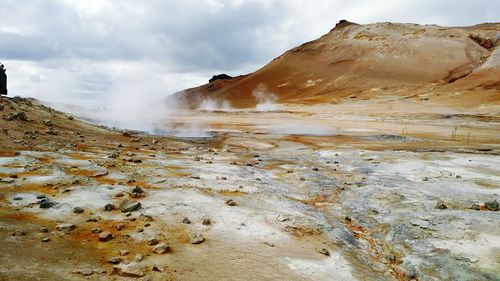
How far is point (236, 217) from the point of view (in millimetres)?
7602

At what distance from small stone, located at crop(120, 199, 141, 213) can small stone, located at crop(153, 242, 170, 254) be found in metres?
1.65

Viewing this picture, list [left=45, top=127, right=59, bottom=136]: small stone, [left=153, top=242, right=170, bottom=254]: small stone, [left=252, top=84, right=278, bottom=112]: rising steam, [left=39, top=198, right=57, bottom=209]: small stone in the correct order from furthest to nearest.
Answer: [left=252, top=84, right=278, bottom=112]: rising steam, [left=45, top=127, right=59, bottom=136]: small stone, [left=39, top=198, right=57, bottom=209]: small stone, [left=153, top=242, right=170, bottom=254]: small stone

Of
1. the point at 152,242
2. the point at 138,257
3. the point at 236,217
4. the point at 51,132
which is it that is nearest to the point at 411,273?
the point at 236,217

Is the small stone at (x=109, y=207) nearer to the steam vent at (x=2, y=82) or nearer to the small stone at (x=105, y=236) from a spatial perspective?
the small stone at (x=105, y=236)

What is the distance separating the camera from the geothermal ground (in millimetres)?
5668

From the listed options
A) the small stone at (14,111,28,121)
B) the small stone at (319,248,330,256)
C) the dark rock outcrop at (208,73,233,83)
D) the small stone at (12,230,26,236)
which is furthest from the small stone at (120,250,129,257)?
the dark rock outcrop at (208,73,233,83)

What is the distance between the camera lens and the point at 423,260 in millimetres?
6684

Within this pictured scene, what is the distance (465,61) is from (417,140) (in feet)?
209

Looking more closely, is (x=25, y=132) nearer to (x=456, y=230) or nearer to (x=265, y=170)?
(x=265, y=170)

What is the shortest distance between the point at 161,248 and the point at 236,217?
6.38ft

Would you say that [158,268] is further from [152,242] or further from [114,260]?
[152,242]

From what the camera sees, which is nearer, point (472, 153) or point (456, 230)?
point (456, 230)

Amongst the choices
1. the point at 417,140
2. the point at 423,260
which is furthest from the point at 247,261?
the point at 417,140

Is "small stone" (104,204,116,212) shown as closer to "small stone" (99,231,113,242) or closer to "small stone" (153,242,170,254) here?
"small stone" (99,231,113,242)
